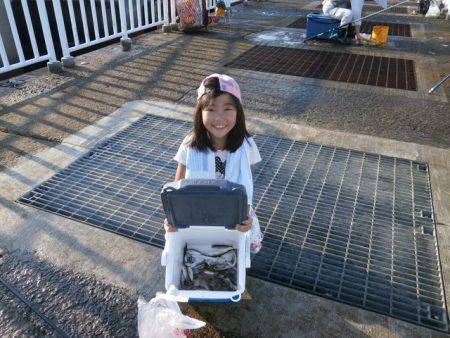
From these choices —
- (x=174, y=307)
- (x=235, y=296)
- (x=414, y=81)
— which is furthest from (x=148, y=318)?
(x=414, y=81)

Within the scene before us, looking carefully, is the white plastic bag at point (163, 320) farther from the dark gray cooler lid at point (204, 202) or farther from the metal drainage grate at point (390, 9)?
the metal drainage grate at point (390, 9)

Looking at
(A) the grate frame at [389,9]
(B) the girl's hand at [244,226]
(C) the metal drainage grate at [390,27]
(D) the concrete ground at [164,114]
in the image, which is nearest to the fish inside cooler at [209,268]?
(D) the concrete ground at [164,114]

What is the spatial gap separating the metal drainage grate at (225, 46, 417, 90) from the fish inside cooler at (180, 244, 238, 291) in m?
4.59

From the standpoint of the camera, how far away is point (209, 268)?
7.26 ft

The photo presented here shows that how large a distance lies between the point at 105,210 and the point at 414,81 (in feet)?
17.4

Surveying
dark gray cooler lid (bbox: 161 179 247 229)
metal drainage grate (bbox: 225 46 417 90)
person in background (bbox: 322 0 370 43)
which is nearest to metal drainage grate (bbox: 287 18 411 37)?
person in background (bbox: 322 0 370 43)

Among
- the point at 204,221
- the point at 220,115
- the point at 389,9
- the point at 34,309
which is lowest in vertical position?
the point at 34,309

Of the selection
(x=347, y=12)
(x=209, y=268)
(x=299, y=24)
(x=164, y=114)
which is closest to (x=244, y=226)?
(x=209, y=268)

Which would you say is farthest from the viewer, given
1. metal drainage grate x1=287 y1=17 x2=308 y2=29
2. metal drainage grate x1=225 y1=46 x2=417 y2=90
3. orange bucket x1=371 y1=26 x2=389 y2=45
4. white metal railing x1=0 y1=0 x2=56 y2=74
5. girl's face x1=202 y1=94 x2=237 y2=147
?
metal drainage grate x1=287 y1=17 x2=308 y2=29

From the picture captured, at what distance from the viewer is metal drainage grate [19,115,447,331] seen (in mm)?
2385

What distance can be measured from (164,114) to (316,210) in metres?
2.38

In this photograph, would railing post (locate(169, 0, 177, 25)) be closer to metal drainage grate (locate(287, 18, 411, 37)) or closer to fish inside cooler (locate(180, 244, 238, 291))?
metal drainage grate (locate(287, 18, 411, 37))

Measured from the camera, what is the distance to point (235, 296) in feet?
6.34

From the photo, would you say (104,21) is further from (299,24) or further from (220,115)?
(220,115)
